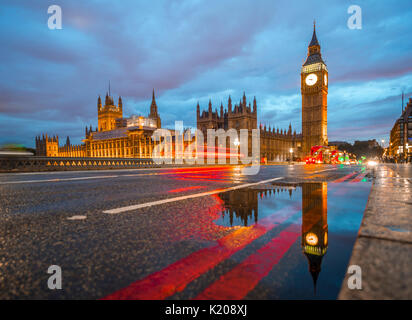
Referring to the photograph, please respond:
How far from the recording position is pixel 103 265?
1388 millimetres

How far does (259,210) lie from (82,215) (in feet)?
6.86

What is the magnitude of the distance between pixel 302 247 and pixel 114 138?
351 feet

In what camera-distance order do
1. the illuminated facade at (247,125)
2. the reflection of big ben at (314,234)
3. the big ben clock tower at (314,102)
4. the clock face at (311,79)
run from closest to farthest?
the reflection of big ben at (314,234), the illuminated facade at (247,125), the big ben clock tower at (314,102), the clock face at (311,79)

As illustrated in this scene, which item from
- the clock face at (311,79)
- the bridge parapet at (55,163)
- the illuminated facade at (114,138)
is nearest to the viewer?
the bridge parapet at (55,163)

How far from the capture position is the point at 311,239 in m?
1.85

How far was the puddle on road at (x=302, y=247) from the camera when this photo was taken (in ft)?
3.75

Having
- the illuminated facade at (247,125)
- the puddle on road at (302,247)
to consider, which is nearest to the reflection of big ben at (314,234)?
the puddle on road at (302,247)

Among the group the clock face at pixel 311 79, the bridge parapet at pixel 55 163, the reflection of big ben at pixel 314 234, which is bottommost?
the reflection of big ben at pixel 314 234

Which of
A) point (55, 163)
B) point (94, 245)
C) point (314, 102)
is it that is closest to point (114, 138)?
point (314, 102)

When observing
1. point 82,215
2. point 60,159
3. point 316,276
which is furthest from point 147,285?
point 60,159

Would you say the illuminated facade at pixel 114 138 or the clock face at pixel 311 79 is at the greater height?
the clock face at pixel 311 79

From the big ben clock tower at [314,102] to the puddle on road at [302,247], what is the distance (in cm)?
9819

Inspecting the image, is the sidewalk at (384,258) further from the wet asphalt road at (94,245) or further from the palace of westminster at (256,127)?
the palace of westminster at (256,127)

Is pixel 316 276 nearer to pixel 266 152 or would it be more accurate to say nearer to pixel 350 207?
pixel 350 207
